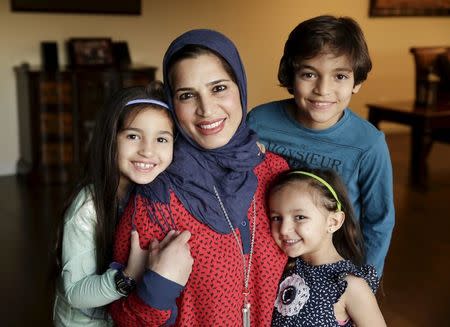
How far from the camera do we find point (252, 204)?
1.46 metres

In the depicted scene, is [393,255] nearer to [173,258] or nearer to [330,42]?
[330,42]

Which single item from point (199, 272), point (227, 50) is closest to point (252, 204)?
point (199, 272)

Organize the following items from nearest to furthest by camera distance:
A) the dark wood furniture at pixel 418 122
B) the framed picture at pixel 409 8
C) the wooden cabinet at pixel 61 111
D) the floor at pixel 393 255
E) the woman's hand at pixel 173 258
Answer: the woman's hand at pixel 173 258, the floor at pixel 393 255, the dark wood furniture at pixel 418 122, the wooden cabinet at pixel 61 111, the framed picture at pixel 409 8

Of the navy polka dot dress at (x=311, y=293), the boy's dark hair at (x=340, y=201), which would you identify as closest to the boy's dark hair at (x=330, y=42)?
the boy's dark hair at (x=340, y=201)

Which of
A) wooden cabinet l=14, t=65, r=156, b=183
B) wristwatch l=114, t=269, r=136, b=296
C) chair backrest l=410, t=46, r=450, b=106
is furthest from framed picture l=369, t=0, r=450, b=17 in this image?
wristwatch l=114, t=269, r=136, b=296

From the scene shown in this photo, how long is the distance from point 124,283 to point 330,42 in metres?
0.91

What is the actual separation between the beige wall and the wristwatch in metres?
4.88

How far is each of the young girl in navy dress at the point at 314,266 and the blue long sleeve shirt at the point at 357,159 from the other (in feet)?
0.59

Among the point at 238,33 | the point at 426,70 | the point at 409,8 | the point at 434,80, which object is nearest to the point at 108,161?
the point at 434,80

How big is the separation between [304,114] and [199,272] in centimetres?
70

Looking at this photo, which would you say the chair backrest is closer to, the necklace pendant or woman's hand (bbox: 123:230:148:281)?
the necklace pendant

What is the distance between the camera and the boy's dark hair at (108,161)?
1.44 meters

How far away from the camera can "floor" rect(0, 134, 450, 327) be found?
3215mm

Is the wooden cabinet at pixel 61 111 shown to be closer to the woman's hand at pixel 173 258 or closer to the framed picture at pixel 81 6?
the framed picture at pixel 81 6
